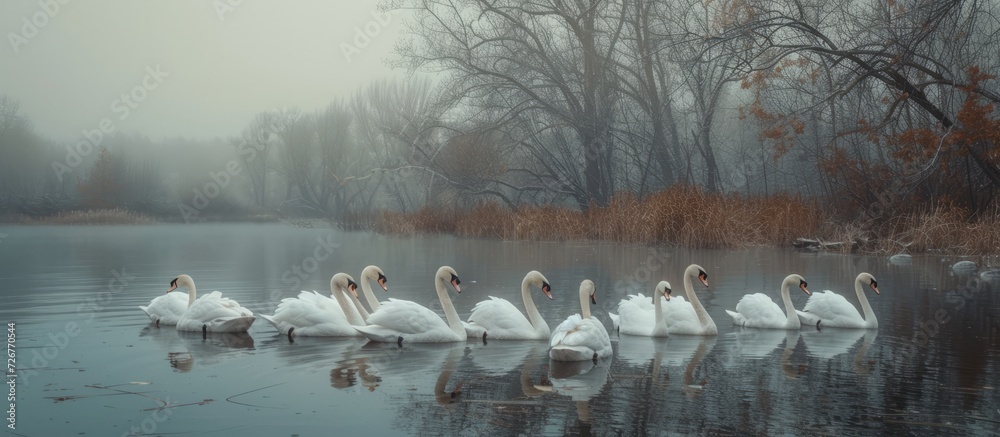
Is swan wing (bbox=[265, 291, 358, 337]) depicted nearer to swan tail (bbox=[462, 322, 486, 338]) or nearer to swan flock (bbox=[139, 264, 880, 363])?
swan flock (bbox=[139, 264, 880, 363])

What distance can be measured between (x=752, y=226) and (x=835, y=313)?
11.4 meters

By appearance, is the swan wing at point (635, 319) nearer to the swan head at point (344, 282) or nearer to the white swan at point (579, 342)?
the white swan at point (579, 342)

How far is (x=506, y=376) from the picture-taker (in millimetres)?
6898

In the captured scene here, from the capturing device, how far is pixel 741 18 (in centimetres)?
2161

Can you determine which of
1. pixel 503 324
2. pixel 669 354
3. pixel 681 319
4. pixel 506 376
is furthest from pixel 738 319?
pixel 506 376

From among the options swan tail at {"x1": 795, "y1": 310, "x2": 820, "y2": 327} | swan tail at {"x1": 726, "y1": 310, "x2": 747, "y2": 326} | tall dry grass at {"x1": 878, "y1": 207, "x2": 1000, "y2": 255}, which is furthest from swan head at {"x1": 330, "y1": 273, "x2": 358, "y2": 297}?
tall dry grass at {"x1": 878, "y1": 207, "x2": 1000, "y2": 255}

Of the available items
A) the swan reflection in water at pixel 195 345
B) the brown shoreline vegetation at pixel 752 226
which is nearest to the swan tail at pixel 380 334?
the swan reflection in water at pixel 195 345

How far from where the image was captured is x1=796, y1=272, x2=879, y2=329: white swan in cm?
973

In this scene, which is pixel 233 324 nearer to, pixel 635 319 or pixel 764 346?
pixel 635 319

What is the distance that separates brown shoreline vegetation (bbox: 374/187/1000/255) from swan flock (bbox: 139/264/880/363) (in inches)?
386

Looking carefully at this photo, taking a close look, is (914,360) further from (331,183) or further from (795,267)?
(331,183)

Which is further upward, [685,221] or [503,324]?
[685,221]

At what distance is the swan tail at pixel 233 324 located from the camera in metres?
8.88

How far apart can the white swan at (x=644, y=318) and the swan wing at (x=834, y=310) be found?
69.4 inches
